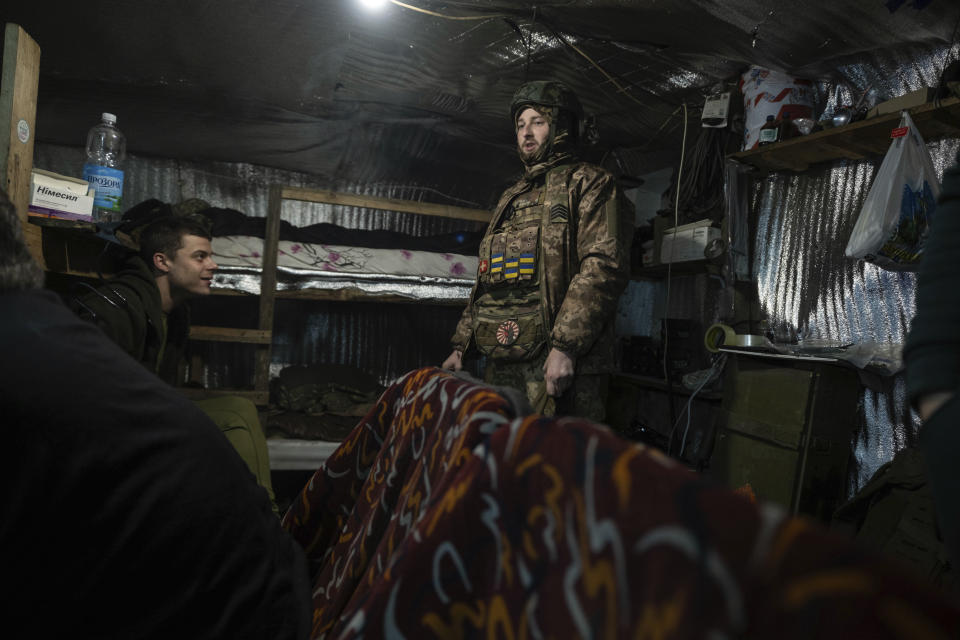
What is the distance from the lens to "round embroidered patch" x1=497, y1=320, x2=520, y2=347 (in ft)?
7.38

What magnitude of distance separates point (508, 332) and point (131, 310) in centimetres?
160

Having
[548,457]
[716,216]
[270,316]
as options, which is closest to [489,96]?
[716,216]

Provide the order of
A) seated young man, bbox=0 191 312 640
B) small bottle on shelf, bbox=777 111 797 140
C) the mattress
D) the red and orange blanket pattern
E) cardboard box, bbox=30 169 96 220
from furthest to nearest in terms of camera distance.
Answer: the mattress
small bottle on shelf, bbox=777 111 797 140
cardboard box, bbox=30 169 96 220
seated young man, bbox=0 191 312 640
the red and orange blanket pattern

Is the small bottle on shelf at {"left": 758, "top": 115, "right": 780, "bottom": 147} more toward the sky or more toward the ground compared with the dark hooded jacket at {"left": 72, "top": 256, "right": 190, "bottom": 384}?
more toward the sky

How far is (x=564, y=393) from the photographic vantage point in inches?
82.4

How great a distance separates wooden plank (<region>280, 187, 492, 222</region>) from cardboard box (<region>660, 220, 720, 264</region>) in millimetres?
1214

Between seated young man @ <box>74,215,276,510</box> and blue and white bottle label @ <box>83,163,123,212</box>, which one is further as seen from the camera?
seated young man @ <box>74,215,276,510</box>

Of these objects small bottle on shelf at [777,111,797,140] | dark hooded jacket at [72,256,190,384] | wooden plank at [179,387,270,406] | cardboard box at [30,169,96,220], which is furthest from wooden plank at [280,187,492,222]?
small bottle on shelf at [777,111,797,140]

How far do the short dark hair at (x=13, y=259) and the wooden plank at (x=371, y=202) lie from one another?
2468mm

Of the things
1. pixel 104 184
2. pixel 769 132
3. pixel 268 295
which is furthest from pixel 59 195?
pixel 769 132

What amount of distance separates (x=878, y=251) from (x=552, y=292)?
1.26 meters

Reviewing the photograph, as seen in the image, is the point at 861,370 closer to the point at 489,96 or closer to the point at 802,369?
the point at 802,369

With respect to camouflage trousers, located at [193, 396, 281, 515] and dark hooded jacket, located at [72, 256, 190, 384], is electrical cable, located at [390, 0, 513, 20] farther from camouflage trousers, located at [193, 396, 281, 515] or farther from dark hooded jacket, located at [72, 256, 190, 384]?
camouflage trousers, located at [193, 396, 281, 515]

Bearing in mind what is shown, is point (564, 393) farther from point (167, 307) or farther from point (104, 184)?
point (167, 307)
